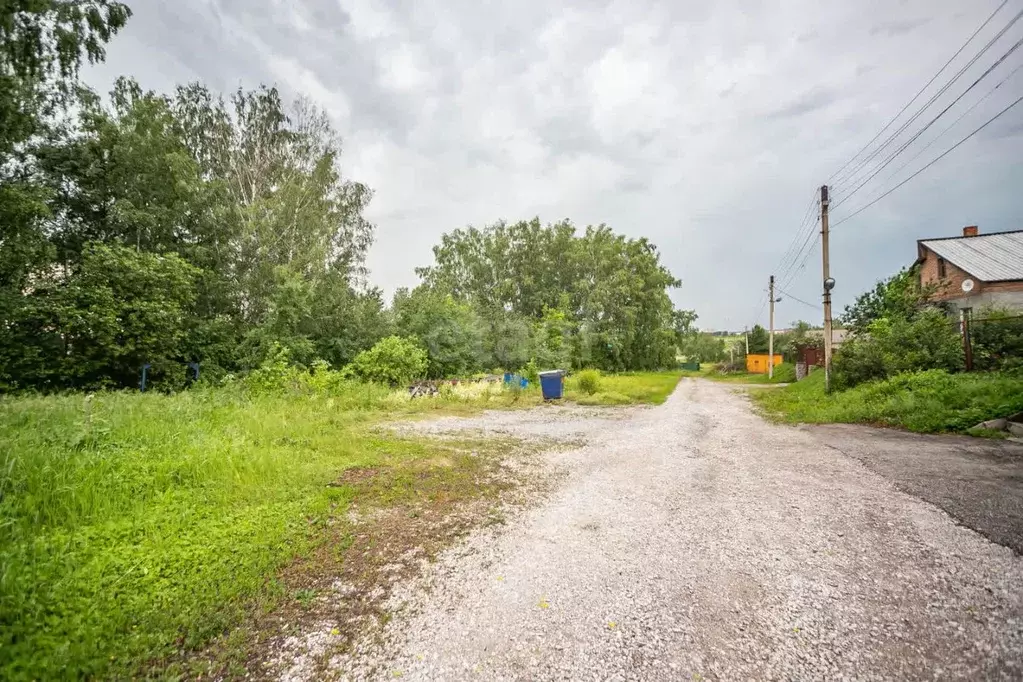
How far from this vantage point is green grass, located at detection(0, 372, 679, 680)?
2.20m

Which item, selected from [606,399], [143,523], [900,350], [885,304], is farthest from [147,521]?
[885,304]

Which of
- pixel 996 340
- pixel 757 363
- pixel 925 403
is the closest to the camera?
pixel 925 403

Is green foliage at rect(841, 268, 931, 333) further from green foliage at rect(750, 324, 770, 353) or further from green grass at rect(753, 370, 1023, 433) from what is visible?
green foliage at rect(750, 324, 770, 353)

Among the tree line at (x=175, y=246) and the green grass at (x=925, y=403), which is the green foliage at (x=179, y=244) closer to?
the tree line at (x=175, y=246)

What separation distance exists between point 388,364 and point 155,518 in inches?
439

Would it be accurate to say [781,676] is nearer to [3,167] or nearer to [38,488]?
[38,488]

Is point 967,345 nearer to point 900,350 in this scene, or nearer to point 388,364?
point 900,350

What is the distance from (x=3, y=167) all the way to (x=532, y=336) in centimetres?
2028

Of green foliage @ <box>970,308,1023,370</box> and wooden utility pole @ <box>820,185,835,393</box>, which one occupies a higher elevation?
wooden utility pole @ <box>820,185,835,393</box>

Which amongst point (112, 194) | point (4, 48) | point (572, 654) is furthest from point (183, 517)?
point (112, 194)

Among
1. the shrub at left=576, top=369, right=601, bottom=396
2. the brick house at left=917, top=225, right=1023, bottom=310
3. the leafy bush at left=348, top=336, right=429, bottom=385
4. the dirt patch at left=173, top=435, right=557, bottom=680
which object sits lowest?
the dirt patch at left=173, top=435, right=557, bottom=680

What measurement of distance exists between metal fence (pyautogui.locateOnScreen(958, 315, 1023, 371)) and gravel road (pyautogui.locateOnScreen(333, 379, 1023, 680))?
8.44 meters

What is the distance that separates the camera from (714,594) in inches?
106

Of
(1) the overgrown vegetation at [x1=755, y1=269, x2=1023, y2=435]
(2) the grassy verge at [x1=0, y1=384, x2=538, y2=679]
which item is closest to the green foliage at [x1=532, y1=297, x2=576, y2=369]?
(1) the overgrown vegetation at [x1=755, y1=269, x2=1023, y2=435]
